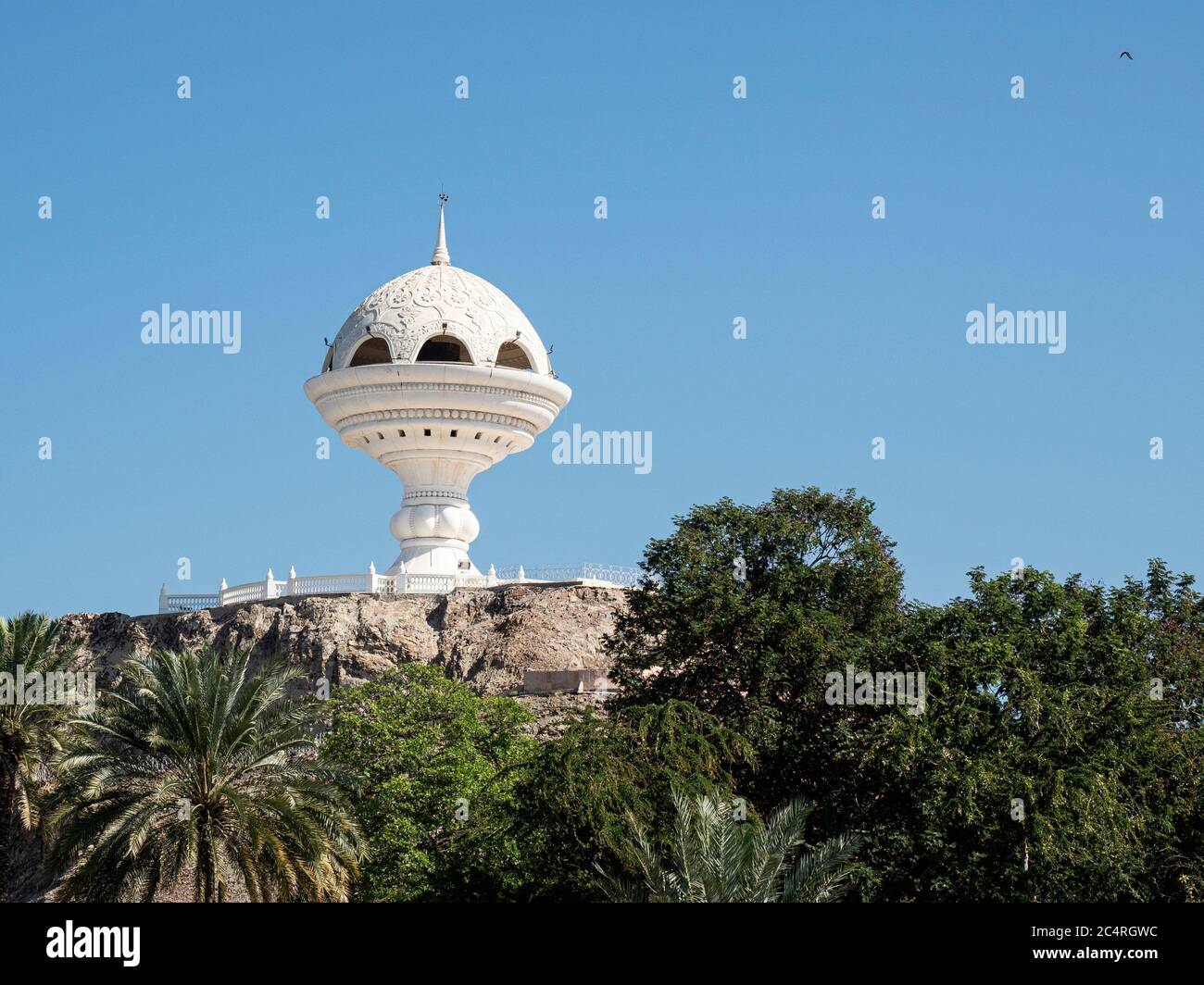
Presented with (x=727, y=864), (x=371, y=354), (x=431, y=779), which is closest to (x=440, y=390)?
(x=371, y=354)

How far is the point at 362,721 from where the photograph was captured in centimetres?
4062

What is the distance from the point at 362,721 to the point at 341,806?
16.9 feet

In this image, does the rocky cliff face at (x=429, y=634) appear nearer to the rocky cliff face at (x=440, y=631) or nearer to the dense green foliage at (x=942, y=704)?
the rocky cliff face at (x=440, y=631)

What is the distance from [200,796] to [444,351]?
24.1 metres

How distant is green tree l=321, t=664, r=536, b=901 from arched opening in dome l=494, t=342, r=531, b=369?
16.0 metres

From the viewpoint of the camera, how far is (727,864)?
28.8 metres

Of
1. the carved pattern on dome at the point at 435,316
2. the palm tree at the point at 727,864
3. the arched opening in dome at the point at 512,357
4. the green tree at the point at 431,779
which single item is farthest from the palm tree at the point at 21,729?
the arched opening in dome at the point at 512,357

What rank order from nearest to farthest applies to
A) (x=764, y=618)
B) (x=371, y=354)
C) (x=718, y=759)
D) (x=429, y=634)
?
(x=718, y=759)
(x=764, y=618)
(x=429, y=634)
(x=371, y=354)

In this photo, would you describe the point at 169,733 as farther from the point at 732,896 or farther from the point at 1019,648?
the point at 1019,648

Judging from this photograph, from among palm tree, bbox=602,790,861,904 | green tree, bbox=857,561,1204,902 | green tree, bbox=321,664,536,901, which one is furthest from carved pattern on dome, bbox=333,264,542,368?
palm tree, bbox=602,790,861,904

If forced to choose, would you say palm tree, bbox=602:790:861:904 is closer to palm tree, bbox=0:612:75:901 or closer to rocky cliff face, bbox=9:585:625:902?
palm tree, bbox=0:612:75:901

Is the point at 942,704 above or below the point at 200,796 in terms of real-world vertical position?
above

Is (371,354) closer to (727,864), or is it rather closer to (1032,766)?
(1032,766)
